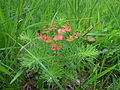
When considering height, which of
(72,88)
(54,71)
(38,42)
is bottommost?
(72,88)

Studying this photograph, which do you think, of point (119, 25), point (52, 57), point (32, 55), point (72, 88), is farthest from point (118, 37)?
point (32, 55)

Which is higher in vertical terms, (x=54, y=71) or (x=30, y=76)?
(x=54, y=71)

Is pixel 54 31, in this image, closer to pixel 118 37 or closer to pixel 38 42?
pixel 38 42

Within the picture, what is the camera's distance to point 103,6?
204 cm

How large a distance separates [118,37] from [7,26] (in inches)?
32.7

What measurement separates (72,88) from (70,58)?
26cm

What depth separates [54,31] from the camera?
1.04 metres

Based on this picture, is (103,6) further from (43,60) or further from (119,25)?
(43,60)

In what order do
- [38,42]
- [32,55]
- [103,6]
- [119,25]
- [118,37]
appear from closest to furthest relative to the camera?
[32,55]
[38,42]
[118,37]
[119,25]
[103,6]

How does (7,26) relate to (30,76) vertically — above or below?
above

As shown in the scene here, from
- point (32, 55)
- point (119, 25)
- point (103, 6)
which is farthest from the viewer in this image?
point (103, 6)

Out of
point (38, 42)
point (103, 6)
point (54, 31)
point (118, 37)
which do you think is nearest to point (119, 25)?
point (118, 37)

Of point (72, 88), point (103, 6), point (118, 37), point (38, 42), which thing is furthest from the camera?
point (103, 6)

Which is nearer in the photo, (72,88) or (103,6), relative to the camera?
(72,88)
